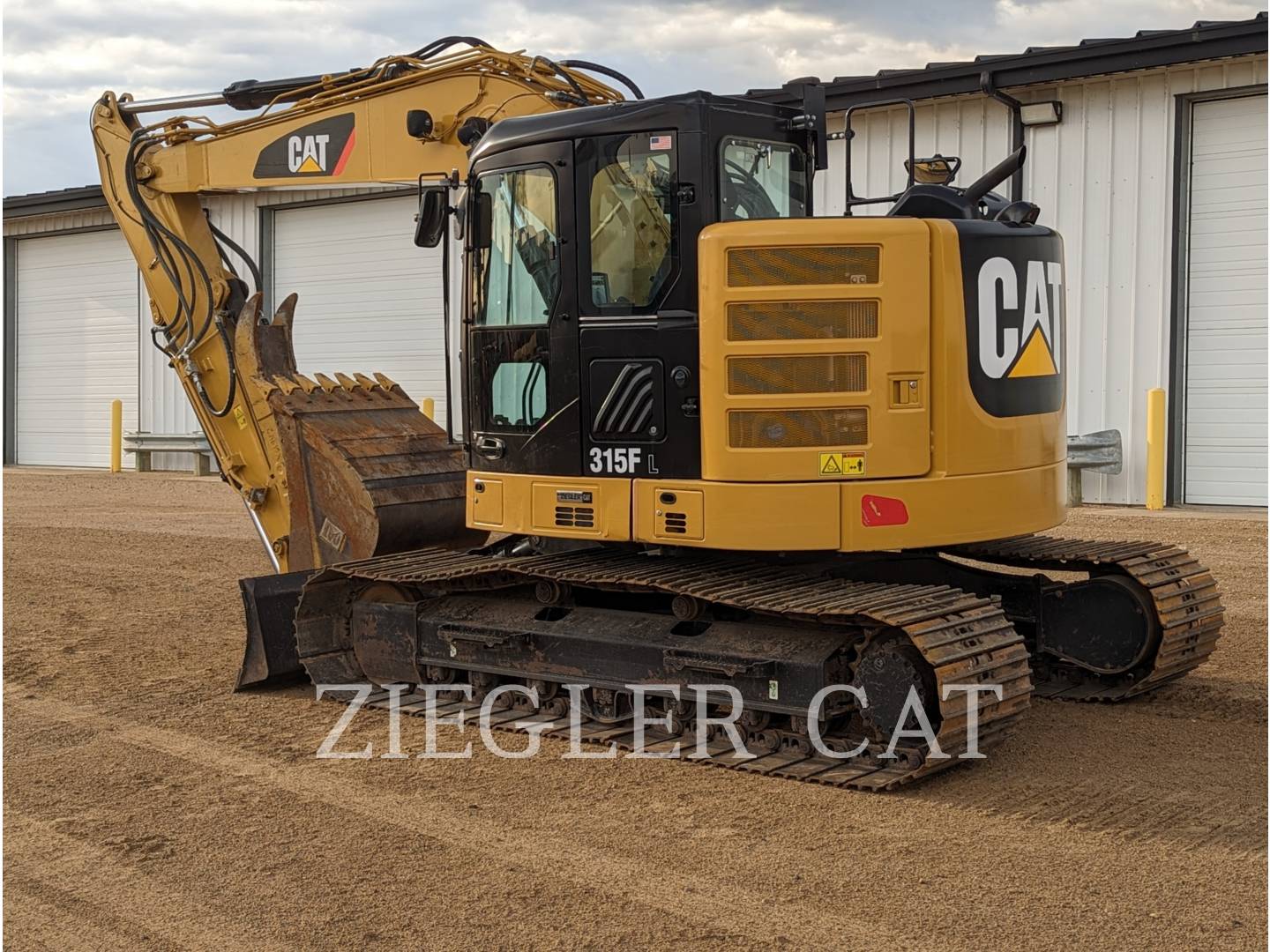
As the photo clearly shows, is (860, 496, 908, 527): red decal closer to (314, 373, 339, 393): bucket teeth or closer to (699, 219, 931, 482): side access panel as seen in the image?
(699, 219, 931, 482): side access panel

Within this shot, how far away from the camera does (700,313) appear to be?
6.52 metres

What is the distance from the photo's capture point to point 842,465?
21.2 feet

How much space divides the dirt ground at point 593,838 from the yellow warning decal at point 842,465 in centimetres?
136

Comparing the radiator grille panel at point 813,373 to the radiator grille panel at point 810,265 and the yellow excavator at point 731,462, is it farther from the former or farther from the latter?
the radiator grille panel at point 810,265

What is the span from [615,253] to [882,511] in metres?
1.72

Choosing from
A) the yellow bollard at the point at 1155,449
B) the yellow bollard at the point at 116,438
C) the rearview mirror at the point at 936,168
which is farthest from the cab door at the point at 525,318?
the yellow bollard at the point at 116,438

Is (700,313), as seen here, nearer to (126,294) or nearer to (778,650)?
(778,650)

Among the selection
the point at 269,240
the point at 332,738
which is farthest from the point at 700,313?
the point at 269,240

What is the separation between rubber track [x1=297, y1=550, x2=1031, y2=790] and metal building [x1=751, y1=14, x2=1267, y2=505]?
1025cm

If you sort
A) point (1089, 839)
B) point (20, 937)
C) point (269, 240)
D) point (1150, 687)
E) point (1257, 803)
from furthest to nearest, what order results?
point (269, 240) < point (1150, 687) < point (1257, 803) < point (1089, 839) < point (20, 937)

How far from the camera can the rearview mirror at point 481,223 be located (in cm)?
726

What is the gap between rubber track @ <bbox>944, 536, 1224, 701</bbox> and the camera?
749cm

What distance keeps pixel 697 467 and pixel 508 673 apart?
156cm

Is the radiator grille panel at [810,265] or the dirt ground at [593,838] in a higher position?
the radiator grille panel at [810,265]
